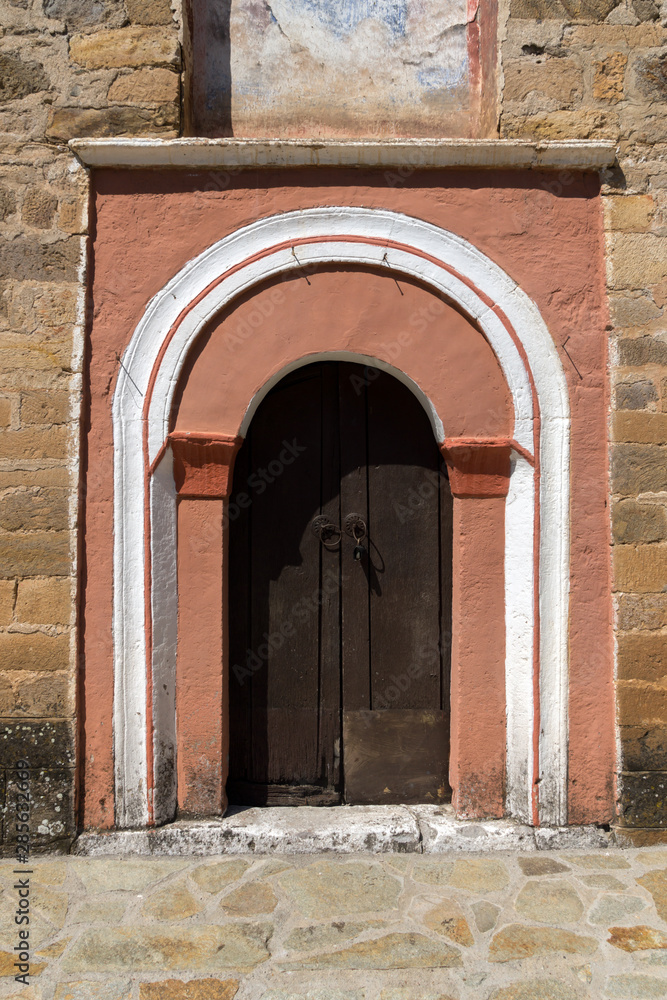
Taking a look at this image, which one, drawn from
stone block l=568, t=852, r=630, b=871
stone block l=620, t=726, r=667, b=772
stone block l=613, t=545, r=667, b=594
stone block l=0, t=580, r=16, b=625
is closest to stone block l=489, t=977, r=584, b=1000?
stone block l=568, t=852, r=630, b=871

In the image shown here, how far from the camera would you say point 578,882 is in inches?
108

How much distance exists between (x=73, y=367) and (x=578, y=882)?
9.70ft

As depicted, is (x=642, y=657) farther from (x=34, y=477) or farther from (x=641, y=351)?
(x=34, y=477)

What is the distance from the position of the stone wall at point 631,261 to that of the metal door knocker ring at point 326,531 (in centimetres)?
124

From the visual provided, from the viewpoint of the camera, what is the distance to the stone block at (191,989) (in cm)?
215

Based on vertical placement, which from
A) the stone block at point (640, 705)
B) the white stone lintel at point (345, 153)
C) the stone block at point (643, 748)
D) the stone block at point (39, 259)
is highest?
the white stone lintel at point (345, 153)

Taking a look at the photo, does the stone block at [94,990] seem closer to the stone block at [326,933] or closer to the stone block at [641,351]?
the stone block at [326,933]

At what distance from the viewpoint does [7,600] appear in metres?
3.03

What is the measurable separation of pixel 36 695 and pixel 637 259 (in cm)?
324

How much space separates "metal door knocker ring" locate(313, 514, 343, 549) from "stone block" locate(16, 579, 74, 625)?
44.4 inches

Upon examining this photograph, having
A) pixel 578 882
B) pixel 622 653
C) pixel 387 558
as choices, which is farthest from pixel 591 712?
pixel 387 558

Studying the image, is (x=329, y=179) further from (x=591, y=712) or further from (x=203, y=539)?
(x=591, y=712)

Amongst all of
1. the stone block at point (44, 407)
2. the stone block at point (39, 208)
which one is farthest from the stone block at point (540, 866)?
the stone block at point (39, 208)

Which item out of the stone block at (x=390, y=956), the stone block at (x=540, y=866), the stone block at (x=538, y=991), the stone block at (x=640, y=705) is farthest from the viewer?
the stone block at (x=640, y=705)
